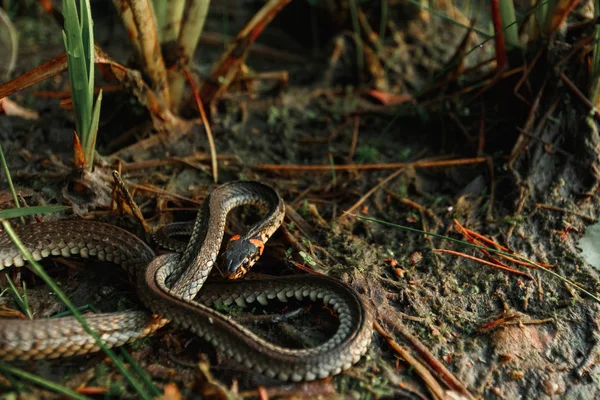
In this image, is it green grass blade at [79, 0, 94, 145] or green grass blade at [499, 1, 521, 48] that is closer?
green grass blade at [79, 0, 94, 145]

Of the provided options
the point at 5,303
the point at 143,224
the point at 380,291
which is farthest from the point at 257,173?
the point at 5,303

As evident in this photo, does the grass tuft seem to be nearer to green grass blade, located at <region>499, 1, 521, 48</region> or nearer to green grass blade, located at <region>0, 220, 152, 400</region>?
green grass blade, located at <region>0, 220, 152, 400</region>

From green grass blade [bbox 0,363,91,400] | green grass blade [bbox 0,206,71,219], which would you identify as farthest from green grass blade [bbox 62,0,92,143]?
green grass blade [bbox 0,363,91,400]

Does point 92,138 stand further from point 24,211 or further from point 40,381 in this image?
point 40,381

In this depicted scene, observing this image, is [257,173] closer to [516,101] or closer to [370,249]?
[370,249]

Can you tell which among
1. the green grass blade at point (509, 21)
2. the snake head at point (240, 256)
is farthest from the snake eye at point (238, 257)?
the green grass blade at point (509, 21)
